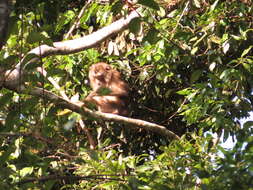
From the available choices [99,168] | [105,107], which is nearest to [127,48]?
[105,107]

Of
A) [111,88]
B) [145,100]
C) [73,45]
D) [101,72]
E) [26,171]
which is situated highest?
[73,45]

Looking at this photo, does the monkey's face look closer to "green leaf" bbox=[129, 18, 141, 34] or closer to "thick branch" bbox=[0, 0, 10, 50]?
"green leaf" bbox=[129, 18, 141, 34]

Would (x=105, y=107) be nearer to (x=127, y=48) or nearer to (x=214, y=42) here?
(x=127, y=48)

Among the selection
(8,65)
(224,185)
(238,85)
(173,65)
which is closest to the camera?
(224,185)

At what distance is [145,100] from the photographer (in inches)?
300

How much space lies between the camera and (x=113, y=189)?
4641 millimetres

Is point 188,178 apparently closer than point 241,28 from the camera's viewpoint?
Yes

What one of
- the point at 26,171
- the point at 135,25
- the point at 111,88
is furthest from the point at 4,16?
the point at 111,88

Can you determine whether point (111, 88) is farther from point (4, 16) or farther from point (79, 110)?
point (4, 16)

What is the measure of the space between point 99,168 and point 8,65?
5.97ft

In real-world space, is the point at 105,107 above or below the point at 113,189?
above

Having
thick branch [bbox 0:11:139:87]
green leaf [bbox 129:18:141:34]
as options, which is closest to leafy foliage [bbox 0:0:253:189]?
green leaf [bbox 129:18:141:34]

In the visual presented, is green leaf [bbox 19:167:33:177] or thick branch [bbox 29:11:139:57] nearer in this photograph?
green leaf [bbox 19:167:33:177]

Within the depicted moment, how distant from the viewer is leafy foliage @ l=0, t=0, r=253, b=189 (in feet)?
9.46
